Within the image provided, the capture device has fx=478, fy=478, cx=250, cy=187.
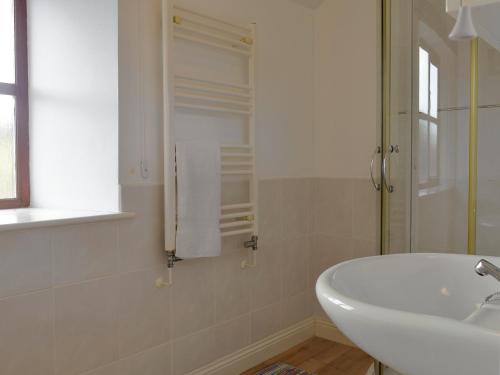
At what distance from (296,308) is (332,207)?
25.2 inches

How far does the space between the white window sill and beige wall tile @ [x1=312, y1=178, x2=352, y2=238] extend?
4.52ft

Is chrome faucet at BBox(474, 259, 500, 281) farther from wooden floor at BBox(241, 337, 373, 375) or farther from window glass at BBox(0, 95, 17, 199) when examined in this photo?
window glass at BBox(0, 95, 17, 199)

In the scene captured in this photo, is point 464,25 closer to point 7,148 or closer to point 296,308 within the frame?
point 7,148

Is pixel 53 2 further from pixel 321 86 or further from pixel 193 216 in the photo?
pixel 321 86

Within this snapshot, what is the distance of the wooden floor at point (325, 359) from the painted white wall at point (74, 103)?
1266 mm

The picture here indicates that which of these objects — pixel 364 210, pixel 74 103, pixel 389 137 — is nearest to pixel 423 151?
pixel 389 137

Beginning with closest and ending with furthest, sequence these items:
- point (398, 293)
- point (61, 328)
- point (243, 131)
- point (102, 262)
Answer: point (398, 293)
point (61, 328)
point (102, 262)
point (243, 131)

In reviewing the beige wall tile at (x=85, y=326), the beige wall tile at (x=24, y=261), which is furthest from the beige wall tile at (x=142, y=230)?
the beige wall tile at (x=24, y=261)

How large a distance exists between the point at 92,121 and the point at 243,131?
78 cm

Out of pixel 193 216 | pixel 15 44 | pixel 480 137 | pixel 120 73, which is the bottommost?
pixel 193 216

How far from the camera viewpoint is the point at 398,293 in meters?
1.13

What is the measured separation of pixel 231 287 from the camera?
2395 millimetres

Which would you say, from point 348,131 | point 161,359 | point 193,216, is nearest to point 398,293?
point 193,216

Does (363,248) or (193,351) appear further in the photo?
(363,248)
